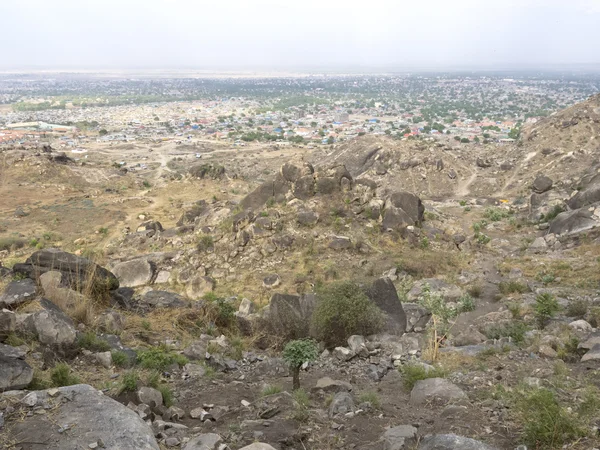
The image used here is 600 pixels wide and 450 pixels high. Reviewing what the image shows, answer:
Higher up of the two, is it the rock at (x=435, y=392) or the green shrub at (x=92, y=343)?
the green shrub at (x=92, y=343)

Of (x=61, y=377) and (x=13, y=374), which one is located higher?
(x=13, y=374)

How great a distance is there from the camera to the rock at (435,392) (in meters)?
6.02

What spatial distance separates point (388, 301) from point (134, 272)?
10.2m

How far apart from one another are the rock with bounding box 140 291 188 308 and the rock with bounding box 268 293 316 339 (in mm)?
2401

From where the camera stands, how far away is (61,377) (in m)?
5.54

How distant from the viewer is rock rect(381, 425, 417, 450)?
15.2ft

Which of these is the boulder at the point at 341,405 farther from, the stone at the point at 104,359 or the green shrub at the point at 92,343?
the green shrub at the point at 92,343

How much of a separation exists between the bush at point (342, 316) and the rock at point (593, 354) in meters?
3.74

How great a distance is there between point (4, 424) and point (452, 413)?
4.66 metres

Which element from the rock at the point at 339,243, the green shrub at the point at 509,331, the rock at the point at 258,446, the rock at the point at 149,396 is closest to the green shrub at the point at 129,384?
the rock at the point at 149,396

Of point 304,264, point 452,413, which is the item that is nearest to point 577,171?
point 304,264

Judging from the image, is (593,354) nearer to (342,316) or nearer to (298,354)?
(342,316)

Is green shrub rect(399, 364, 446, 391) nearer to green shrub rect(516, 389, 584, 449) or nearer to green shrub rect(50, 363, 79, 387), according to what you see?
green shrub rect(516, 389, 584, 449)

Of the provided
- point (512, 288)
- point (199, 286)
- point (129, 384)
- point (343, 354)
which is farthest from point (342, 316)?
point (199, 286)
